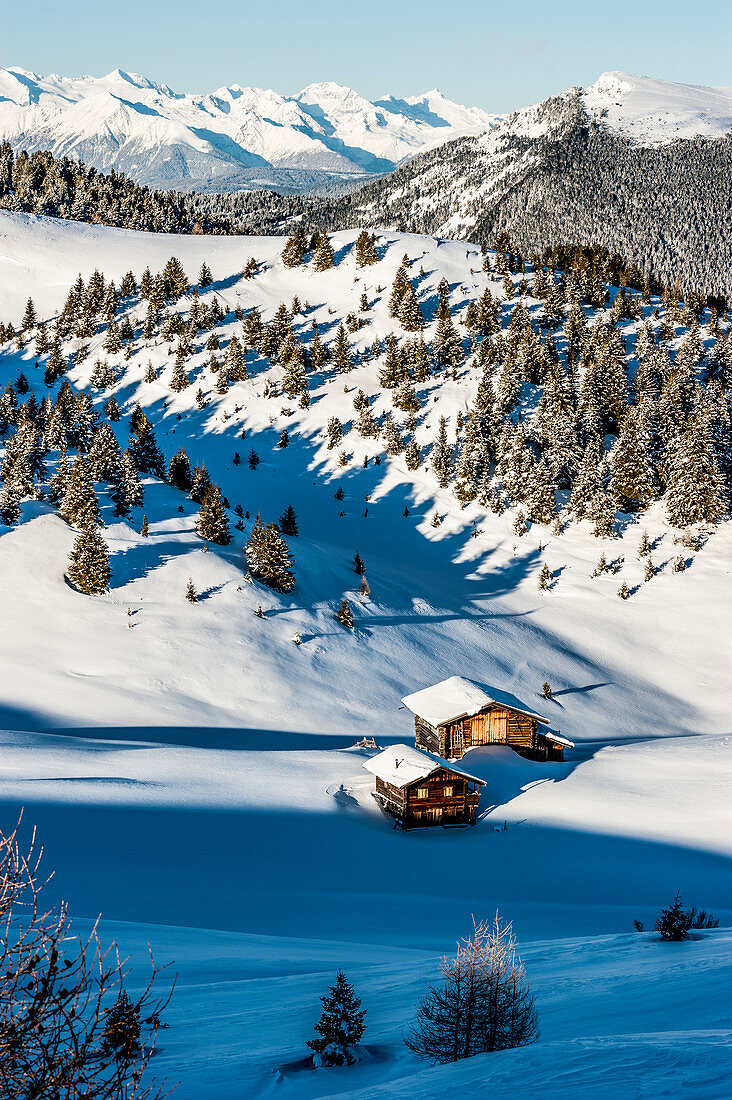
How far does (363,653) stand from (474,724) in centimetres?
1224

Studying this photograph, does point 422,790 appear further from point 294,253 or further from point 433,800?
point 294,253

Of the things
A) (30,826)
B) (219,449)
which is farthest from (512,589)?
(30,826)

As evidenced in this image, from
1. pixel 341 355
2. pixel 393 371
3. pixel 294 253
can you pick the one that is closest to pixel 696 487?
pixel 393 371

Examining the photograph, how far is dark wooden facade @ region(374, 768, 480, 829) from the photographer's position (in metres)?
33.0

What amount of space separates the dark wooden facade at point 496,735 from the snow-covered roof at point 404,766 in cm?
518

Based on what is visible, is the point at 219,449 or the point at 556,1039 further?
the point at 219,449

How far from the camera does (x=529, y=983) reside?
1509 centimetres

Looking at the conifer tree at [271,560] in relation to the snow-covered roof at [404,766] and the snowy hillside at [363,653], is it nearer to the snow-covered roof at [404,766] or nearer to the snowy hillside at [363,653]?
the snowy hillside at [363,653]

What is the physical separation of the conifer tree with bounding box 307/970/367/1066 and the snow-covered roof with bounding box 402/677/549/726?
2571 centimetres

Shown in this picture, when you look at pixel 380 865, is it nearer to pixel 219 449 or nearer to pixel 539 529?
pixel 539 529

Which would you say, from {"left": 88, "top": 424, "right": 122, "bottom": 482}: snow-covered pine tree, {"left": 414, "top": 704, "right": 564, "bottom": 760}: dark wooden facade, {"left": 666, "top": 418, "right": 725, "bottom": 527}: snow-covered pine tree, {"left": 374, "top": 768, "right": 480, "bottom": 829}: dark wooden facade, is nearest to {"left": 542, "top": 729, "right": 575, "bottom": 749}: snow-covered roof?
{"left": 414, "top": 704, "right": 564, "bottom": 760}: dark wooden facade

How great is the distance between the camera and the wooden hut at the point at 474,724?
3956 centimetres

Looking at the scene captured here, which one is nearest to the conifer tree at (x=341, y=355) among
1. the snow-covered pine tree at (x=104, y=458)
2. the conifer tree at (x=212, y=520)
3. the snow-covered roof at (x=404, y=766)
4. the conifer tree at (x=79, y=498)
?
the snow-covered pine tree at (x=104, y=458)

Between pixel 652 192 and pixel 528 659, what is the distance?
602ft
